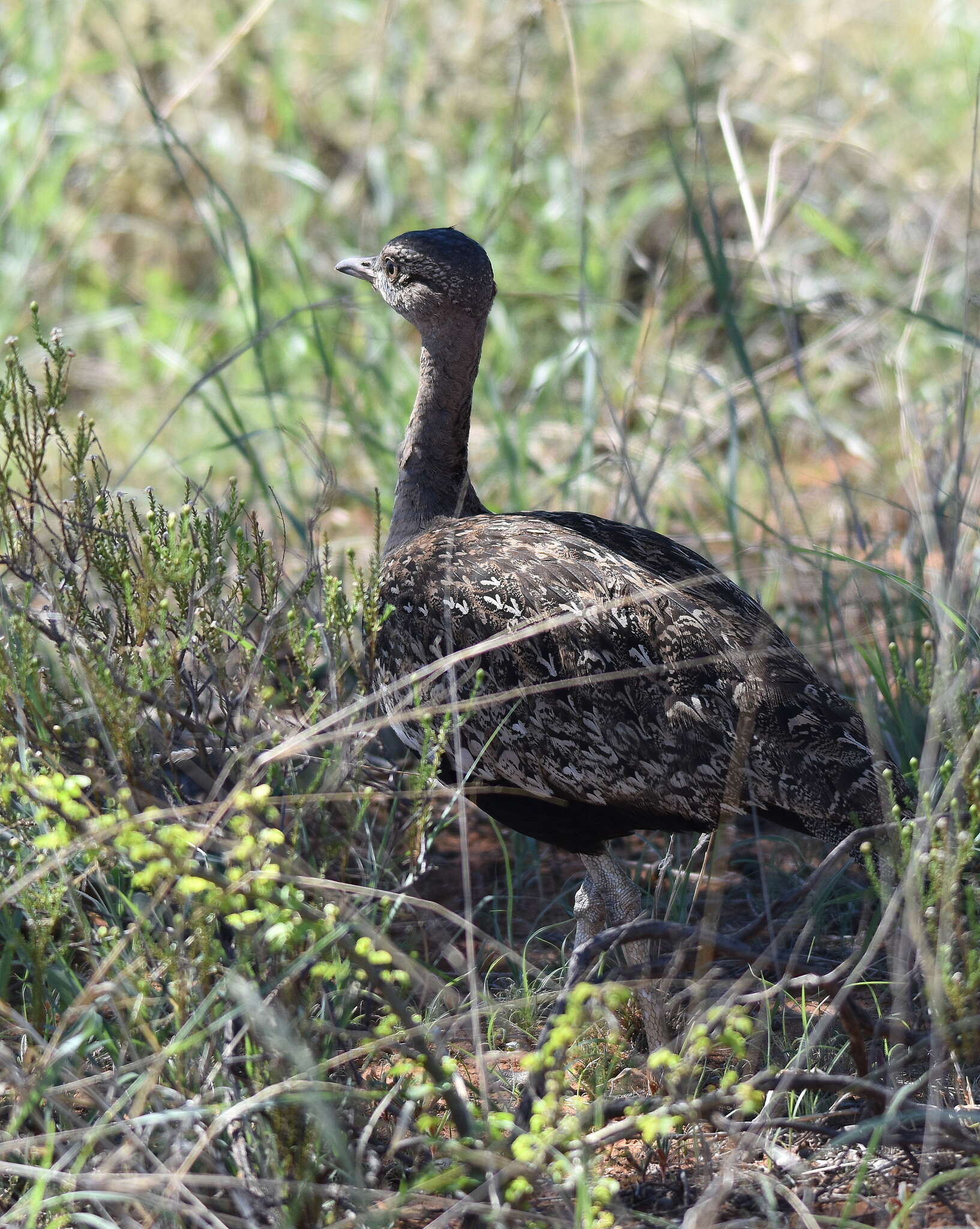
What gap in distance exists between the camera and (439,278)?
3.90m

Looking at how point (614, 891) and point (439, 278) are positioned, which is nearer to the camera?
point (614, 891)

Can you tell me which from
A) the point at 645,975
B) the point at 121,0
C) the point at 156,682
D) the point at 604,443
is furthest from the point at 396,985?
the point at 121,0

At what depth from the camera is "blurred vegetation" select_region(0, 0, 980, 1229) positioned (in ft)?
7.93

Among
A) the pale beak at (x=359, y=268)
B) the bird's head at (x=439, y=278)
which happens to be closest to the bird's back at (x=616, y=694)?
the bird's head at (x=439, y=278)

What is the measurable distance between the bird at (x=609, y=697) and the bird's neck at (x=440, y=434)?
0.88 ft

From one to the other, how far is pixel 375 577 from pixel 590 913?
1.04 m

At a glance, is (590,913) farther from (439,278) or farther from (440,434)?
(439,278)

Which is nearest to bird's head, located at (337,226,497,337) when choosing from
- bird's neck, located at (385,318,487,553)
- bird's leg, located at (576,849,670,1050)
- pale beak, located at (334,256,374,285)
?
bird's neck, located at (385,318,487,553)

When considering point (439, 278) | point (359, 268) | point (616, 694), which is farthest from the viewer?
point (359, 268)

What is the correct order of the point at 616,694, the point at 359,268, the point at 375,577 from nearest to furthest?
the point at 616,694 < the point at 375,577 < the point at 359,268

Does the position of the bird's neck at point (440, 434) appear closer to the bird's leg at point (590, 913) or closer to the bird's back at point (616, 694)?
the bird's back at point (616, 694)

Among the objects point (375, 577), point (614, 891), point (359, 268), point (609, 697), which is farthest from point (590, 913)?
point (359, 268)

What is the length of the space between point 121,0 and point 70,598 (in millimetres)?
6028

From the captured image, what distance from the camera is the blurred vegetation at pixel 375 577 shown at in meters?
2.42
